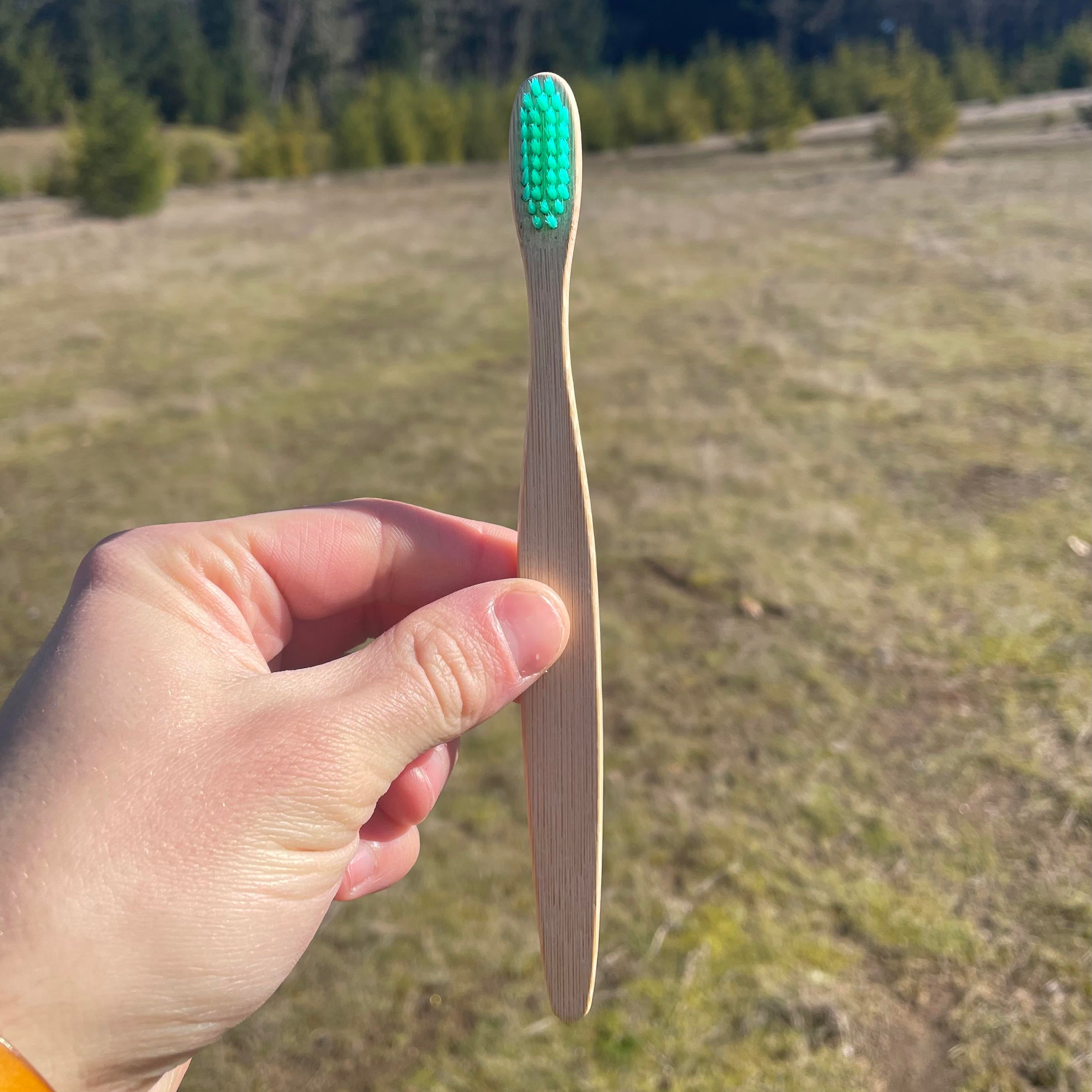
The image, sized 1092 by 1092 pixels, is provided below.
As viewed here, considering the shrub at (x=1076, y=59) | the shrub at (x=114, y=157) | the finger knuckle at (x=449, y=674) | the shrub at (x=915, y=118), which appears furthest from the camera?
the shrub at (x=1076, y=59)

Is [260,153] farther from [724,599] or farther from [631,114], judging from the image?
[724,599]

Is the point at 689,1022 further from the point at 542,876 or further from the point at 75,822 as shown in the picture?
the point at 75,822

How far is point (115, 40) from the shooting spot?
3738 centimetres

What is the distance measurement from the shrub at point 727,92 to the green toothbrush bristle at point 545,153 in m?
25.5

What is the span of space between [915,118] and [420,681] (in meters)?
17.8

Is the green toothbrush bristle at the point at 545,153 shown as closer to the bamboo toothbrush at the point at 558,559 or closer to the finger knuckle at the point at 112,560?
the bamboo toothbrush at the point at 558,559

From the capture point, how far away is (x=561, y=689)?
1852 mm

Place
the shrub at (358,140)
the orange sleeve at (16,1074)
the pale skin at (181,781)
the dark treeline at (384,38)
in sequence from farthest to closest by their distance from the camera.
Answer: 1. the dark treeline at (384,38)
2. the shrub at (358,140)
3. the pale skin at (181,781)
4. the orange sleeve at (16,1074)

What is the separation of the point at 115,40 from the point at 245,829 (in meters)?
45.7

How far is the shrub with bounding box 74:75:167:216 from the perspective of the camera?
16.5 metres

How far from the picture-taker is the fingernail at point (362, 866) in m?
2.06

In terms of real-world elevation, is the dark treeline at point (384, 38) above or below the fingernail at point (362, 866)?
above

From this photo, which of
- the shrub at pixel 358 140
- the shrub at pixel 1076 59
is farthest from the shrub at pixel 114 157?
the shrub at pixel 1076 59

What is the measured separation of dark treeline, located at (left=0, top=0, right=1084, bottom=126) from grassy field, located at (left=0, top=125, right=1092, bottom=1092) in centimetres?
2301
